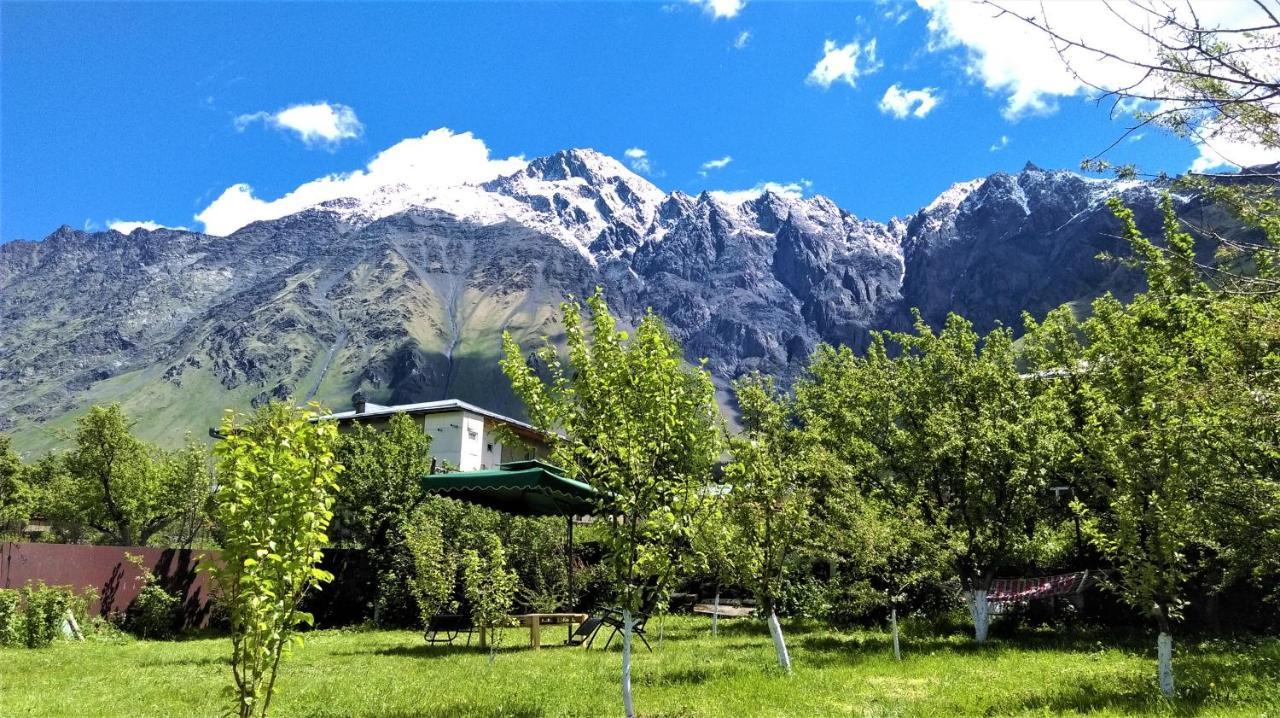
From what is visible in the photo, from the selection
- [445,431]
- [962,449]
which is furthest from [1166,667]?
[445,431]

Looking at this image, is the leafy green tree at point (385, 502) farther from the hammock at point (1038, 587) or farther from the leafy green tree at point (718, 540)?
the hammock at point (1038, 587)

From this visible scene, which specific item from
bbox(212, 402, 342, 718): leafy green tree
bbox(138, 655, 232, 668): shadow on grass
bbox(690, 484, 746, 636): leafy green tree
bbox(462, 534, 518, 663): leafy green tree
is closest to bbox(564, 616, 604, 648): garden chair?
bbox(462, 534, 518, 663): leafy green tree

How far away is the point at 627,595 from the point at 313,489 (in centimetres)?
420

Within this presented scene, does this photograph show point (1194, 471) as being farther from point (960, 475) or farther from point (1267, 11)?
point (1267, 11)

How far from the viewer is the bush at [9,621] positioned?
15.7m

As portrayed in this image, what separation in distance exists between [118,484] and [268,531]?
1873 inches

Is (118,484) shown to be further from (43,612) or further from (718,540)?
(718,540)

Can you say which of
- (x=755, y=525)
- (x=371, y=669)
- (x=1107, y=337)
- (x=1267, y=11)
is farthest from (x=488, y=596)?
(x=1107, y=337)

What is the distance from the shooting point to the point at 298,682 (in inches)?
456

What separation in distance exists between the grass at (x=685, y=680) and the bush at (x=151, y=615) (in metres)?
2.35

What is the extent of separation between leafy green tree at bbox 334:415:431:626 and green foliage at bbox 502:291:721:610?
1369cm

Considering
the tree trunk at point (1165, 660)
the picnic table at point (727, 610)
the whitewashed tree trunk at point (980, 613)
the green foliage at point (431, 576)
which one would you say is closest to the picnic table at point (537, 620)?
the green foliage at point (431, 576)

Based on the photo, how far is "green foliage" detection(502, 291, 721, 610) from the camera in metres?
8.59

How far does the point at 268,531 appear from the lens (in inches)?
221
